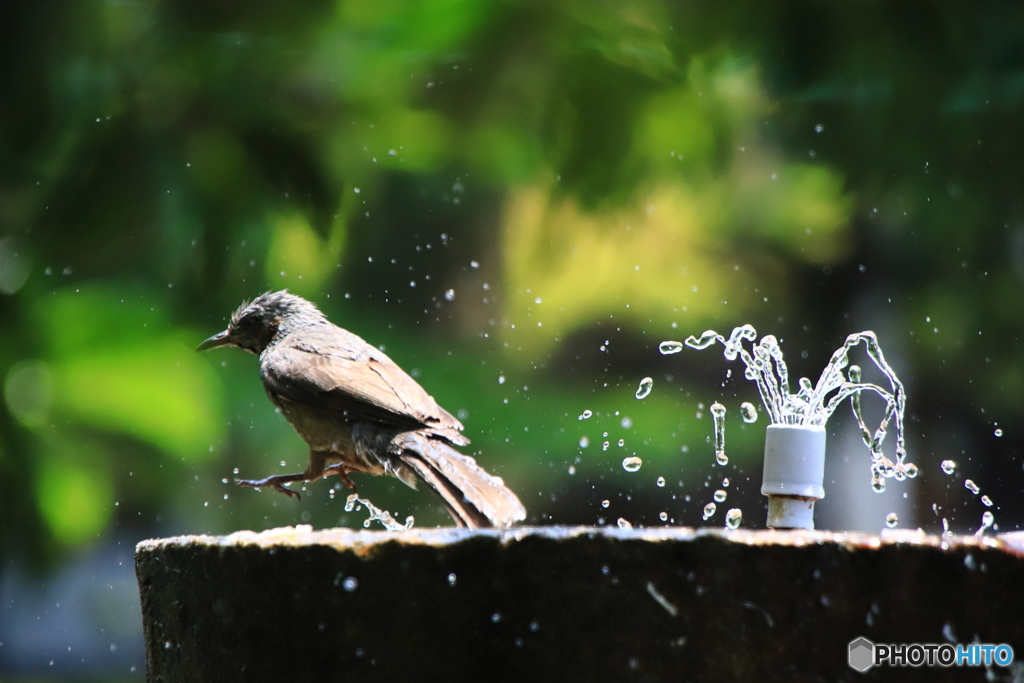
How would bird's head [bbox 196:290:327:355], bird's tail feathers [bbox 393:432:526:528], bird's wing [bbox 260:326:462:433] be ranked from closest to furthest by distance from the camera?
bird's tail feathers [bbox 393:432:526:528]
bird's wing [bbox 260:326:462:433]
bird's head [bbox 196:290:327:355]

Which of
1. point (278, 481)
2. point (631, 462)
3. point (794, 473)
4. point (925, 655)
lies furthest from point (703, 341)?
point (925, 655)

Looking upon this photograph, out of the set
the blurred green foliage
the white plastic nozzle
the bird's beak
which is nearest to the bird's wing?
the bird's beak

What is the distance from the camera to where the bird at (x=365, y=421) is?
9.31ft

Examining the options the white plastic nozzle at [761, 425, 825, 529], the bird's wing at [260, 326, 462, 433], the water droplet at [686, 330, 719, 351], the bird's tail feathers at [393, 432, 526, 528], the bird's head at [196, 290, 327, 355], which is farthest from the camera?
the bird's head at [196, 290, 327, 355]

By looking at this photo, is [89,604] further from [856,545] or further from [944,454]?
[944,454]

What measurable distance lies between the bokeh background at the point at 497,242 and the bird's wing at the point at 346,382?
2.62 feet

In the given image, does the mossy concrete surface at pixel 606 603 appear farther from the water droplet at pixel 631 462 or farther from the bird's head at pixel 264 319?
the bird's head at pixel 264 319

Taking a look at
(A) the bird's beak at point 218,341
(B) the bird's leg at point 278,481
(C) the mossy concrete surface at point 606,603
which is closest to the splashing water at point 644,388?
(A) the bird's beak at point 218,341

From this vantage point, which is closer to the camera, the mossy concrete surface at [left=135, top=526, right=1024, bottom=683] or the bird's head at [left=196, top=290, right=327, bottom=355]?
the mossy concrete surface at [left=135, top=526, right=1024, bottom=683]

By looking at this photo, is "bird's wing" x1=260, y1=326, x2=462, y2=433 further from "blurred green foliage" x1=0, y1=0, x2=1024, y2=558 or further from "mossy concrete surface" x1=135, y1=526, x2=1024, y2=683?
"mossy concrete surface" x1=135, y1=526, x2=1024, y2=683

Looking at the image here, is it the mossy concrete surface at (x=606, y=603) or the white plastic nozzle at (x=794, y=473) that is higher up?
the white plastic nozzle at (x=794, y=473)

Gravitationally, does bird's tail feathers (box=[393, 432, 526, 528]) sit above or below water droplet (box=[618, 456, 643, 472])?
below

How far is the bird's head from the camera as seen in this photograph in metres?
3.97

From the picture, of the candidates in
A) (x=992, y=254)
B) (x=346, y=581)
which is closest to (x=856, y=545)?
(x=346, y=581)
